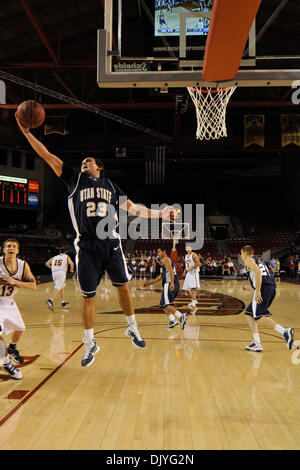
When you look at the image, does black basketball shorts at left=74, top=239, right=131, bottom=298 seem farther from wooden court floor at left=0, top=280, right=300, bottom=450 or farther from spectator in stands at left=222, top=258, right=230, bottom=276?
spectator in stands at left=222, top=258, right=230, bottom=276

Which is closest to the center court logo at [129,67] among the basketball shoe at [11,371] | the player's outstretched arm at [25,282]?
the player's outstretched arm at [25,282]

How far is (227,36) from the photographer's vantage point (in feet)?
12.6

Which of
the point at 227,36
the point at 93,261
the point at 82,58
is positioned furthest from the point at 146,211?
the point at 82,58

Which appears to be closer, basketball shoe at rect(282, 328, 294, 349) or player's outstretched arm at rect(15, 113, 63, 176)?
player's outstretched arm at rect(15, 113, 63, 176)

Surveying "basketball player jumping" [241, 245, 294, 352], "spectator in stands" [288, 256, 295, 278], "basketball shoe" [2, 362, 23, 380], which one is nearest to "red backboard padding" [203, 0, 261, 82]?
"basketball player jumping" [241, 245, 294, 352]

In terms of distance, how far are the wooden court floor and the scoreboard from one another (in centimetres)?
1734

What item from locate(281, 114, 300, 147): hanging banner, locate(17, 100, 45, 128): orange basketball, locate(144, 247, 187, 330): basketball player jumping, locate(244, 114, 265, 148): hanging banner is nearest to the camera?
locate(17, 100, 45, 128): orange basketball

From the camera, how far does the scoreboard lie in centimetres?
2169

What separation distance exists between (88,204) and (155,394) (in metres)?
1.78

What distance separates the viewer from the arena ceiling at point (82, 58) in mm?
10594

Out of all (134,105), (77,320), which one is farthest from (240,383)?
(134,105)

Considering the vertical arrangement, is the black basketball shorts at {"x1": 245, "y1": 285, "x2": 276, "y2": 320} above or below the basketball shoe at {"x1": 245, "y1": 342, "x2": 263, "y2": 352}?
above

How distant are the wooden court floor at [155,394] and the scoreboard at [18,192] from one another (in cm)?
1734

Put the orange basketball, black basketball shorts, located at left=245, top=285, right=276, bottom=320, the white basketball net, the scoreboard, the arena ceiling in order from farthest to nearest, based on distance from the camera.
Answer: the scoreboard → the arena ceiling → the white basketball net → black basketball shorts, located at left=245, top=285, right=276, bottom=320 → the orange basketball
